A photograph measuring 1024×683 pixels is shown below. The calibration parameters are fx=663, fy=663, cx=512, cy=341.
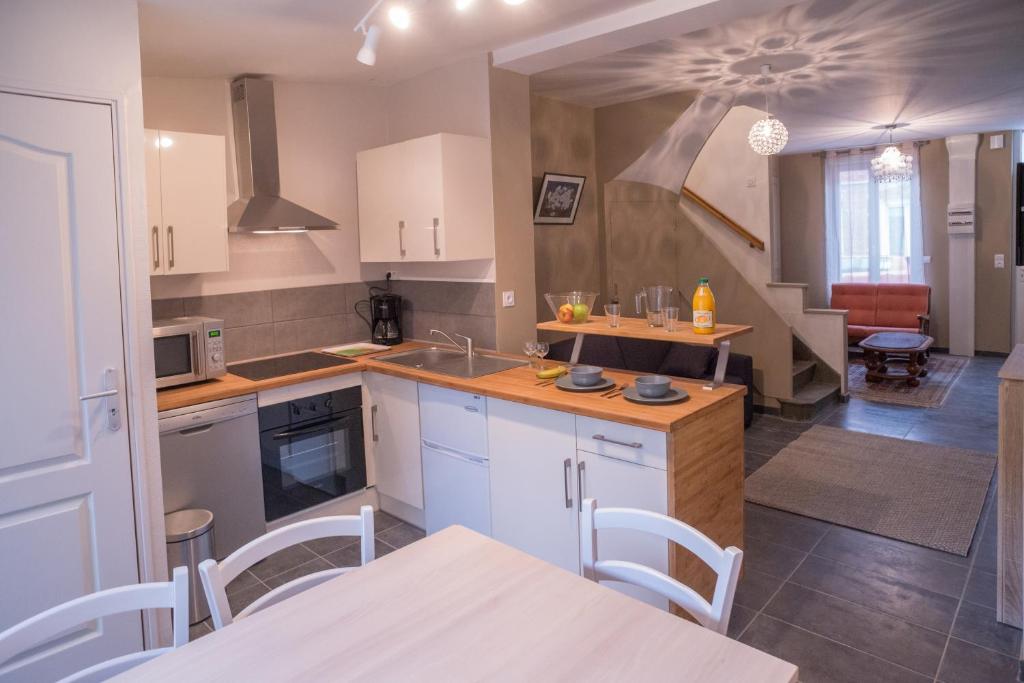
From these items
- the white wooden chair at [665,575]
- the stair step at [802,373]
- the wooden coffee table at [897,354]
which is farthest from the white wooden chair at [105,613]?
the wooden coffee table at [897,354]

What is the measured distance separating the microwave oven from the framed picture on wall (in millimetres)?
2358

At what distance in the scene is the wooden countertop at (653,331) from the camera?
2.57 metres

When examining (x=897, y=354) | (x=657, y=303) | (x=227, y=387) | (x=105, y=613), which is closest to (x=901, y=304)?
(x=897, y=354)

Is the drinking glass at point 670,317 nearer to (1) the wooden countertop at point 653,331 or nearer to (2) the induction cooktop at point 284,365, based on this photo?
(1) the wooden countertop at point 653,331

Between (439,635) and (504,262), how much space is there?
8.59 ft

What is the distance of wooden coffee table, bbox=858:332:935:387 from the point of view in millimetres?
6641

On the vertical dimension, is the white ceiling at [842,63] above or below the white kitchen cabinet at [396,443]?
above

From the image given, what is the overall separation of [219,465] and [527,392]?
1.44 meters

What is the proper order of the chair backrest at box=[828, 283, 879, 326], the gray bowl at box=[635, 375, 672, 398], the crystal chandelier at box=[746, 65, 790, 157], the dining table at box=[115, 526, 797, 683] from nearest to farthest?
1. the dining table at box=[115, 526, 797, 683]
2. the gray bowl at box=[635, 375, 672, 398]
3. the crystal chandelier at box=[746, 65, 790, 157]
4. the chair backrest at box=[828, 283, 879, 326]

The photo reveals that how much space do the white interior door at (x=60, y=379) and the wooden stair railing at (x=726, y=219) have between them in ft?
16.1

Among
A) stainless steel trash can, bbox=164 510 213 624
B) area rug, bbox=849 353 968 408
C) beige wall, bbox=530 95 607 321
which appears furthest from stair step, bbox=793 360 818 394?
stainless steel trash can, bbox=164 510 213 624

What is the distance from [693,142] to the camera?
18.0 ft

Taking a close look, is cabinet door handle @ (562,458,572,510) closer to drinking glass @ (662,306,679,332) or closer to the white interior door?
drinking glass @ (662,306,679,332)

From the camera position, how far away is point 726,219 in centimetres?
602
